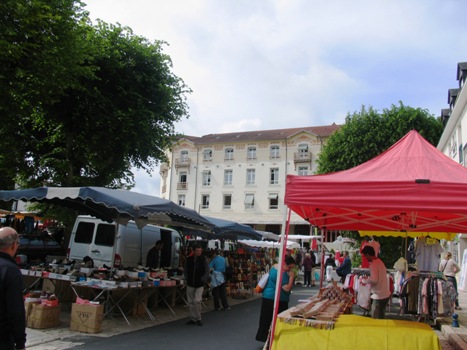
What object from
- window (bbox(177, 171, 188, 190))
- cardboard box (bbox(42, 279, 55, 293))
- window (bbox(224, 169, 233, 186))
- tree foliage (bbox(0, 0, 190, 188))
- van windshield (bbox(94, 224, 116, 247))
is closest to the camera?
cardboard box (bbox(42, 279, 55, 293))

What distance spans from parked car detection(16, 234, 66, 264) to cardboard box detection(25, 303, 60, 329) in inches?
413

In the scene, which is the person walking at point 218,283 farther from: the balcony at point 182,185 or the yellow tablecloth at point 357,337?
the balcony at point 182,185

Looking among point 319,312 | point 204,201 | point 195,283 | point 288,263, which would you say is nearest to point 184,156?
point 204,201

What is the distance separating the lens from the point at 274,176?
49.0m

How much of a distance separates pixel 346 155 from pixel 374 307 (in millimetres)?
22035

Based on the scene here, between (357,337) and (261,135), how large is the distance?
1856 inches

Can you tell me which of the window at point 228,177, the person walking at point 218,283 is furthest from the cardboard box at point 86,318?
the window at point 228,177

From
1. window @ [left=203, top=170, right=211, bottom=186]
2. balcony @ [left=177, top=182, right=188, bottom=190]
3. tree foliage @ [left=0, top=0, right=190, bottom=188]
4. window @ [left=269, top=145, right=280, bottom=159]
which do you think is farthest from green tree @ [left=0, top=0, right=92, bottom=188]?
balcony @ [left=177, top=182, right=188, bottom=190]

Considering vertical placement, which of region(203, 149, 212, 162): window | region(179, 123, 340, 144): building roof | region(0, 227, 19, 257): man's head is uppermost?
region(179, 123, 340, 144): building roof

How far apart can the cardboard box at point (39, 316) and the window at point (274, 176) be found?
A: 41.5 m

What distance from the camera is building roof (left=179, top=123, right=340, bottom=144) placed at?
49.7m

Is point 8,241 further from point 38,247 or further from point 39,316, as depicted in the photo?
point 38,247

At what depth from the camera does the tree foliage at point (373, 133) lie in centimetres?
2808

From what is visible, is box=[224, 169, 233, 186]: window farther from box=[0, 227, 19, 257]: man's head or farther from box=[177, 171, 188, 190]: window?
box=[0, 227, 19, 257]: man's head
